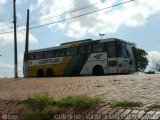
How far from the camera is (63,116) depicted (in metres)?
7.75

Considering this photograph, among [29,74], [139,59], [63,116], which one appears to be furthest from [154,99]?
[139,59]

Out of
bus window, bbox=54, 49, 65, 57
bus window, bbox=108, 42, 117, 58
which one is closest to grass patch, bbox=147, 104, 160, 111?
bus window, bbox=108, 42, 117, 58

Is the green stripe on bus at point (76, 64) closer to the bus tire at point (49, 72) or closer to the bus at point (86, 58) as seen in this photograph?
the bus at point (86, 58)

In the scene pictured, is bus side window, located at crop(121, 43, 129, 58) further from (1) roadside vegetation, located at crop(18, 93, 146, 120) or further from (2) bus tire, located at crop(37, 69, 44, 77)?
(1) roadside vegetation, located at crop(18, 93, 146, 120)

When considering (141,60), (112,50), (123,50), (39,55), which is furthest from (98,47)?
(141,60)

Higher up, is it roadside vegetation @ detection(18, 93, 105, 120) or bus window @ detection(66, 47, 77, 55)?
bus window @ detection(66, 47, 77, 55)

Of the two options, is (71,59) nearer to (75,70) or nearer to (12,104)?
(75,70)

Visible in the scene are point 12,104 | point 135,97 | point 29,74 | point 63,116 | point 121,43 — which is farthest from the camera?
point 29,74

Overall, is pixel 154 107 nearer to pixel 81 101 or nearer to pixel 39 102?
pixel 81 101

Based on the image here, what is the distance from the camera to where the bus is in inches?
1174

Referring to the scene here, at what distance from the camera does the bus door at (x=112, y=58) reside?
1168 inches

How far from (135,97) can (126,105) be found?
3.89ft

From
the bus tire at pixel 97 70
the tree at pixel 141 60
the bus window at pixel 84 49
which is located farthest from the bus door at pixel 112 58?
the tree at pixel 141 60

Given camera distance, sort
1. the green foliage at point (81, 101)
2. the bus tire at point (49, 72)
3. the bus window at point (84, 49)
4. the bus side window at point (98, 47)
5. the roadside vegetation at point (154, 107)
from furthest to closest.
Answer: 1. the bus tire at point (49, 72)
2. the bus window at point (84, 49)
3. the bus side window at point (98, 47)
4. the green foliage at point (81, 101)
5. the roadside vegetation at point (154, 107)
